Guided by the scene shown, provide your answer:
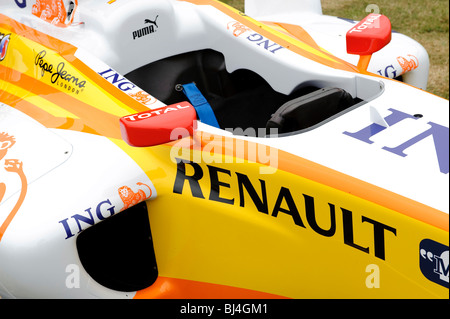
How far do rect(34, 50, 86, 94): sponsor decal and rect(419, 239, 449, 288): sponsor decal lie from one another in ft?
4.98

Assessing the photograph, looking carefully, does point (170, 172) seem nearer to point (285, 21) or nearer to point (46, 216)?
point (46, 216)

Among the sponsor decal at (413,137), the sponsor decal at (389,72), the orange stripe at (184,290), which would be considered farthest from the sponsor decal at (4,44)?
the sponsor decal at (389,72)

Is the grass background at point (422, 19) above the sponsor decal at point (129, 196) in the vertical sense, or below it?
below

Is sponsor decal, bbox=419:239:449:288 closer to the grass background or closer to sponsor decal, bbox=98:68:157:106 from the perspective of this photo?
sponsor decal, bbox=98:68:157:106

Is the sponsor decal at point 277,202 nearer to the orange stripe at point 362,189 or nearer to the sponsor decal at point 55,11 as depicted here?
the orange stripe at point 362,189

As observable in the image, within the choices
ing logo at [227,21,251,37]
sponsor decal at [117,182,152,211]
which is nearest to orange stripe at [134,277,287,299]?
sponsor decal at [117,182,152,211]

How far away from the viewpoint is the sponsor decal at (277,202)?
1951 mm

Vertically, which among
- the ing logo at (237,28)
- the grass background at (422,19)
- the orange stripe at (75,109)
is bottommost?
the grass background at (422,19)

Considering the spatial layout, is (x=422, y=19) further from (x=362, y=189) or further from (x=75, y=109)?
(x=362, y=189)

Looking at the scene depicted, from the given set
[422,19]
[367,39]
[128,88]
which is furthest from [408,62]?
[422,19]

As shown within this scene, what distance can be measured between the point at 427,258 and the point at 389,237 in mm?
125

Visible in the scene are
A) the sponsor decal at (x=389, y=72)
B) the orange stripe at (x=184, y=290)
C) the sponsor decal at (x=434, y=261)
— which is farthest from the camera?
the sponsor decal at (x=389, y=72)

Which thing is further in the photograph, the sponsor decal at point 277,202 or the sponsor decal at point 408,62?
the sponsor decal at point 408,62

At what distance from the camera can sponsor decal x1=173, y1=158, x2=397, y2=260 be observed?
1951mm
